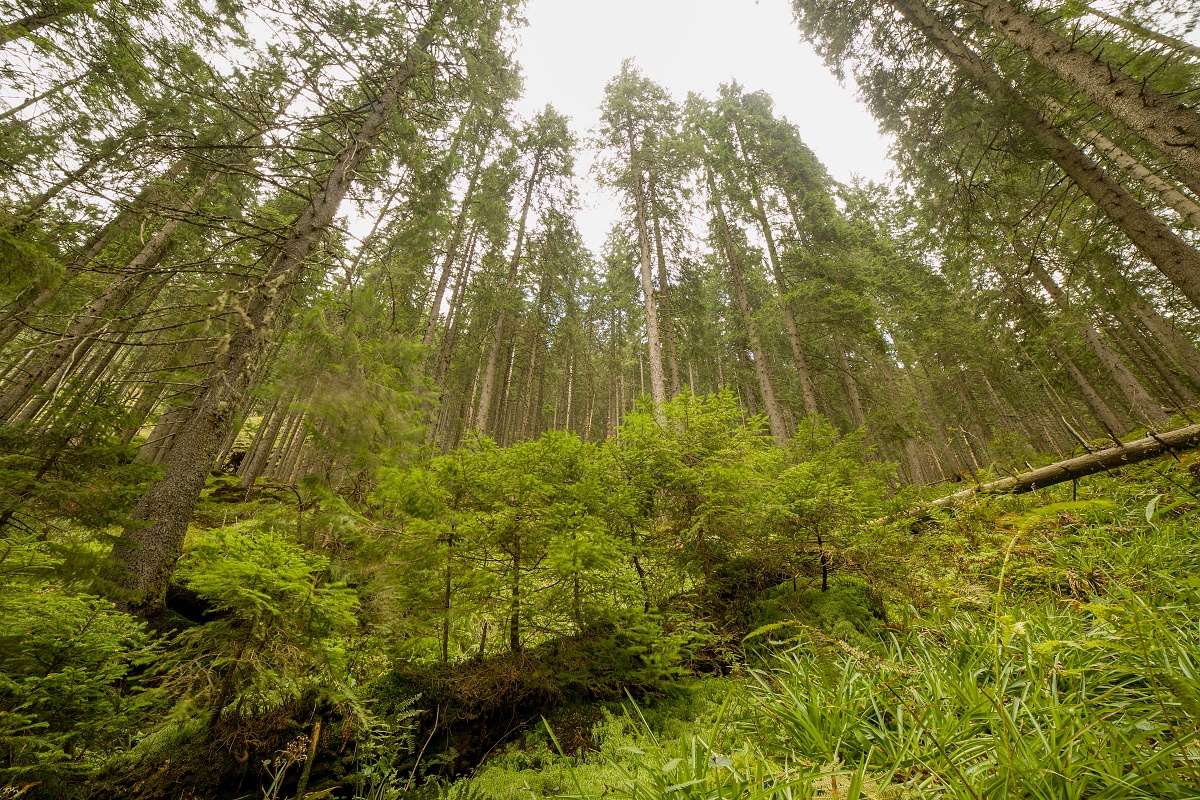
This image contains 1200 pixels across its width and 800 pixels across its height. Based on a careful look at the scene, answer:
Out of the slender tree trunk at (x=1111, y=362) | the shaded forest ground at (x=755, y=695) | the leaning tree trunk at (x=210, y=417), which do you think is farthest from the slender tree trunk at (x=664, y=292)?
the shaded forest ground at (x=755, y=695)

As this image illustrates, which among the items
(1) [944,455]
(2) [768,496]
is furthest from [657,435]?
(1) [944,455]

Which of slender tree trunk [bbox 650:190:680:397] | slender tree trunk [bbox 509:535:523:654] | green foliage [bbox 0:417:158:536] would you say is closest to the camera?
green foliage [bbox 0:417:158:536]

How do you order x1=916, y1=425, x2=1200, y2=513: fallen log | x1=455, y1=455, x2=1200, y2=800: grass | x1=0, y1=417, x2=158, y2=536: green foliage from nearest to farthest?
1. x1=455, y1=455, x2=1200, y2=800: grass
2. x1=0, y1=417, x2=158, y2=536: green foliage
3. x1=916, y1=425, x2=1200, y2=513: fallen log

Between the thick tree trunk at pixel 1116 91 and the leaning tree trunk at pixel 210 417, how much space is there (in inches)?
432

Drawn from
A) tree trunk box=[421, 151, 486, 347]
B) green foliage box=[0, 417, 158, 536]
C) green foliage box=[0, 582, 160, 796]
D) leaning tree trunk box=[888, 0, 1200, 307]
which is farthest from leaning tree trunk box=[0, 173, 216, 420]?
leaning tree trunk box=[888, 0, 1200, 307]

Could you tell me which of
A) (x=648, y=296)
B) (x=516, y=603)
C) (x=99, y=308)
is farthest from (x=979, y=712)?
(x=99, y=308)

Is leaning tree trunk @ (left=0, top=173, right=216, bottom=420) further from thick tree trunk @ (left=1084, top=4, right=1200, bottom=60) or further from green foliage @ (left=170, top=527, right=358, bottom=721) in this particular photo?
thick tree trunk @ (left=1084, top=4, right=1200, bottom=60)

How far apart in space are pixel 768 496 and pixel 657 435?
1.51 metres

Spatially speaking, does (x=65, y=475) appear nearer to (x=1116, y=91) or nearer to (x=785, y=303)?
(x=1116, y=91)

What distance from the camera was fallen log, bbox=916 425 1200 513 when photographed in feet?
17.1

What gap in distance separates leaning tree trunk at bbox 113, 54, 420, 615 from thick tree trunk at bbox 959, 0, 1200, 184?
36.0ft

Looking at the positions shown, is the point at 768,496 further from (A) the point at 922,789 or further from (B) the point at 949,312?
Answer: (B) the point at 949,312

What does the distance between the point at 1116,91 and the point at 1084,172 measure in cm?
191

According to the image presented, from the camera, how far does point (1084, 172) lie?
7.20m
